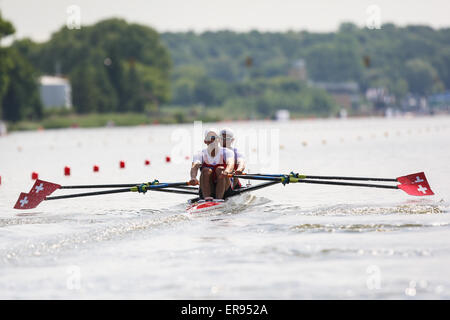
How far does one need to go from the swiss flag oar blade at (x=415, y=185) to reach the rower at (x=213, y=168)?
13.0 feet

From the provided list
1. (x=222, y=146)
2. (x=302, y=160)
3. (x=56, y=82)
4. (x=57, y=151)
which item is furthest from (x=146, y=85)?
(x=222, y=146)

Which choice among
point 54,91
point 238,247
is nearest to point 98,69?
point 54,91

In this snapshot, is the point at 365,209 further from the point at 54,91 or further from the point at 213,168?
the point at 54,91

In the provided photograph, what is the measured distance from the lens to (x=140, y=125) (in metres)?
120

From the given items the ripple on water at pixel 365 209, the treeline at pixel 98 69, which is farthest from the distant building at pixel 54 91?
the ripple on water at pixel 365 209

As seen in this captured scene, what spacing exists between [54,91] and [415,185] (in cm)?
13237

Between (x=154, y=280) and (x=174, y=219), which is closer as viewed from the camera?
(x=154, y=280)

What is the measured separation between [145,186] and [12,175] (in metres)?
12.7

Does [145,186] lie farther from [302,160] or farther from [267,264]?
[302,160]

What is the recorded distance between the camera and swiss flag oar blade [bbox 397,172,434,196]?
769 inches

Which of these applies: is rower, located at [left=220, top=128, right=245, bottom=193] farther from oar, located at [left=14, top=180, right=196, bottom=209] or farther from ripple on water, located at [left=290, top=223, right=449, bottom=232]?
ripple on water, located at [left=290, top=223, right=449, bottom=232]

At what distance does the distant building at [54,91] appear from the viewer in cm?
14638

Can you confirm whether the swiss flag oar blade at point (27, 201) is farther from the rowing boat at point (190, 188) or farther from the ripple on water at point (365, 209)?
the ripple on water at point (365, 209)

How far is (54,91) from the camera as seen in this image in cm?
14750
